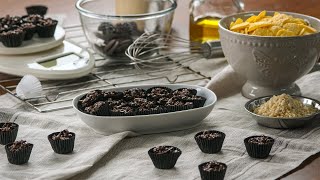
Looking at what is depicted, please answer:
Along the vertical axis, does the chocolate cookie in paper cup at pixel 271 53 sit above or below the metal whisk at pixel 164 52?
above

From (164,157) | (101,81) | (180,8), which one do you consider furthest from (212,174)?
(180,8)

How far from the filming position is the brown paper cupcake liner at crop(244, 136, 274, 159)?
1285 mm

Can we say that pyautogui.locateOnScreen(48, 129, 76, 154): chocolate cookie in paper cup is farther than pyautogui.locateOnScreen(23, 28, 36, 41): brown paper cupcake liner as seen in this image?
No

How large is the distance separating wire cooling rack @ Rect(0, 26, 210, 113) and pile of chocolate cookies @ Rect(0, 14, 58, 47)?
0.09m

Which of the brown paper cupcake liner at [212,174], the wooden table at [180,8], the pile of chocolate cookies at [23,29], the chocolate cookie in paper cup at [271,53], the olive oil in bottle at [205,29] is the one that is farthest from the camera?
the wooden table at [180,8]

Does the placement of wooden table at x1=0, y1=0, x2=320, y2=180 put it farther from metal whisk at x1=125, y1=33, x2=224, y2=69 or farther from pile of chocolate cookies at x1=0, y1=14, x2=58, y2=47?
pile of chocolate cookies at x1=0, y1=14, x2=58, y2=47

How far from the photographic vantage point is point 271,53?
59.1 inches

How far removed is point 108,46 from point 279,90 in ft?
1.22

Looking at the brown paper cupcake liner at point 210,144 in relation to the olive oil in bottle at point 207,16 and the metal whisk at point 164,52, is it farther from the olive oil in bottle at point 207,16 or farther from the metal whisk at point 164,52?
the olive oil in bottle at point 207,16

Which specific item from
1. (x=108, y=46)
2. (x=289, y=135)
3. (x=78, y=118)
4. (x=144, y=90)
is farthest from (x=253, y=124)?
(x=108, y=46)

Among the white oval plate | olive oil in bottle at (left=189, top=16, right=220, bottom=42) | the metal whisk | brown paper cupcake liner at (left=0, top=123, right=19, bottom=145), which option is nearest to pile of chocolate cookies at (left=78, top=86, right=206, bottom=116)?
the white oval plate

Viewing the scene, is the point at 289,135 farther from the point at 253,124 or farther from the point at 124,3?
the point at 124,3

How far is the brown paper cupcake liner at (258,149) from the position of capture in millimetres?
1285

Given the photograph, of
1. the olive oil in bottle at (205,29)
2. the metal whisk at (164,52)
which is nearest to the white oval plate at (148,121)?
the metal whisk at (164,52)
